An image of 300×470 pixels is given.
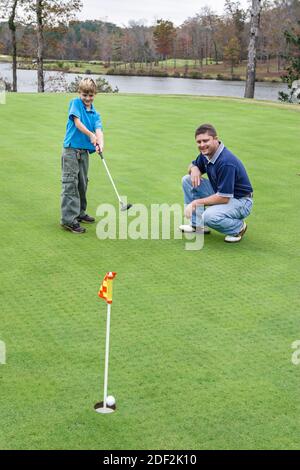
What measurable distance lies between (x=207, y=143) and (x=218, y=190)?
0.46 metres

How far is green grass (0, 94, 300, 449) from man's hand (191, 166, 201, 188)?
56cm

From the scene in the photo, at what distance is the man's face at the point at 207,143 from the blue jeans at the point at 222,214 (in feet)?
1.59

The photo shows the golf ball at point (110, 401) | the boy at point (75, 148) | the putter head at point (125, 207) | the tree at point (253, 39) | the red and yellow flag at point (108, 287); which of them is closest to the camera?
the red and yellow flag at point (108, 287)

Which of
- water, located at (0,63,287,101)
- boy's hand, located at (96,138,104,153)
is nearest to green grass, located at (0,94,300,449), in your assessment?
boy's hand, located at (96,138,104,153)

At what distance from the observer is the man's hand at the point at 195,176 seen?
6.54m

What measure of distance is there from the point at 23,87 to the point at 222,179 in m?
46.5

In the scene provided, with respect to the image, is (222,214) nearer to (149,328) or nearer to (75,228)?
(75,228)

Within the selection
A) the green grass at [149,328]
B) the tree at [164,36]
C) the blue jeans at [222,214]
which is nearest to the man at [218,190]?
the blue jeans at [222,214]

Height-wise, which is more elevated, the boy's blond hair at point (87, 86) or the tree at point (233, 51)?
the tree at point (233, 51)

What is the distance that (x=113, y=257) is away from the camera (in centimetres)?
601

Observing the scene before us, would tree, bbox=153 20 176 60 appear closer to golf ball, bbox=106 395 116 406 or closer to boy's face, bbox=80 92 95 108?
boy's face, bbox=80 92 95 108

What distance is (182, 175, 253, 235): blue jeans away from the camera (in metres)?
6.40

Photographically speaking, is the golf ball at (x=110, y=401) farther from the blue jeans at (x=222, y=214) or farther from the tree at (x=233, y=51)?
the tree at (x=233, y=51)
